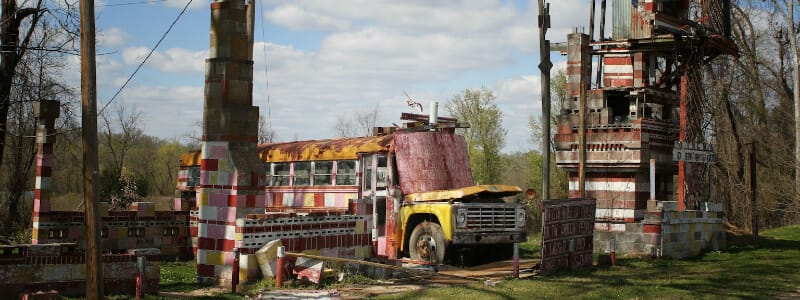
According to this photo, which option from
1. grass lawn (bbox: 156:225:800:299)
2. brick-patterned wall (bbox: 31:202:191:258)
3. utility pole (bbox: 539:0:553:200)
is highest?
utility pole (bbox: 539:0:553:200)

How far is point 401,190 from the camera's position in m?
17.9

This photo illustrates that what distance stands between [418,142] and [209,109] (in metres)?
5.85

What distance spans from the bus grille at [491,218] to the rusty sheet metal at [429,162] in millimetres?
1818

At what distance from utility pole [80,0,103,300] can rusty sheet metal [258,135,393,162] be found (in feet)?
28.9

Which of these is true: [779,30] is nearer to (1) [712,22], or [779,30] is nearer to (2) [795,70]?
(2) [795,70]

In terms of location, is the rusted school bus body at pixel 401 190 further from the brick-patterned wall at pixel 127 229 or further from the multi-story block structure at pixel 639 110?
the multi-story block structure at pixel 639 110

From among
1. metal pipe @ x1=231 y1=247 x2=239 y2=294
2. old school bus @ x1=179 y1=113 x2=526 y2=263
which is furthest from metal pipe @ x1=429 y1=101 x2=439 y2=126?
metal pipe @ x1=231 y1=247 x2=239 y2=294

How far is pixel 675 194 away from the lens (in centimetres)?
2342

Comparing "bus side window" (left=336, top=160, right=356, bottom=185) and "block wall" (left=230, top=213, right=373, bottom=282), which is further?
"bus side window" (left=336, top=160, right=356, bottom=185)

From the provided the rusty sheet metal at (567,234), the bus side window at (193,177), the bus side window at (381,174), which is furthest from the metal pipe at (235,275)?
the bus side window at (193,177)

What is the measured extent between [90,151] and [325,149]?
983cm

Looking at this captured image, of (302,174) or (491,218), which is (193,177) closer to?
(302,174)

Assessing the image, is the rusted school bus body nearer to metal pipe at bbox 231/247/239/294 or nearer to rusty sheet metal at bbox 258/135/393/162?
rusty sheet metal at bbox 258/135/393/162

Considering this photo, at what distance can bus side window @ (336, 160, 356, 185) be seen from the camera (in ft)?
62.4
